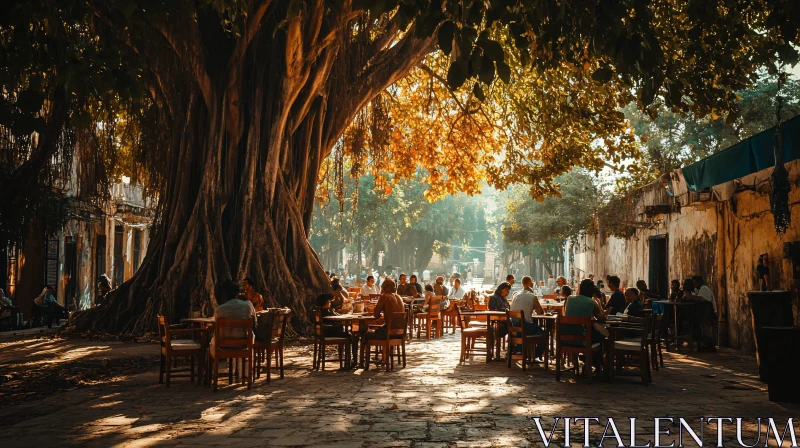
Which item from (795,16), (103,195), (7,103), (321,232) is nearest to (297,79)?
(103,195)

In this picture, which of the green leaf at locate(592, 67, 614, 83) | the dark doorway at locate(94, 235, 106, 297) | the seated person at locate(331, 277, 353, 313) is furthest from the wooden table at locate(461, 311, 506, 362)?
the dark doorway at locate(94, 235, 106, 297)

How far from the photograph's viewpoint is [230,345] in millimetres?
9375

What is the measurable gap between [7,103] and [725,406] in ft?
22.8

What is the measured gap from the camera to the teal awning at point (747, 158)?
34.8ft

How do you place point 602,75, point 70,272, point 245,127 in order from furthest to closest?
point 70,272 → point 245,127 → point 602,75

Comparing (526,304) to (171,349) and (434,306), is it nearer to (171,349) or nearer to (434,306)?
(171,349)

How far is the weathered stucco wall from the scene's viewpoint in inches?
531

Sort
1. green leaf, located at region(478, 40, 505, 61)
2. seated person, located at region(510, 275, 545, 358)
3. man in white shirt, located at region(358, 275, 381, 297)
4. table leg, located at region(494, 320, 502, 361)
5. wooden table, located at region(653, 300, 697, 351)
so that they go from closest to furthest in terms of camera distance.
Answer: green leaf, located at region(478, 40, 505, 61) → seated person, located at region(510, 275, 545, 358) → table leg, located at region(494, 320, 502, 361) → wooden table, located at region(653, 300, 697, 351) → man in white shirt, located at region(358, 275, 381, 297)

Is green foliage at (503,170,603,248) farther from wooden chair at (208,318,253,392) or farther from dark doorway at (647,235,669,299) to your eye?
wooden chair at (208,318,253,392)

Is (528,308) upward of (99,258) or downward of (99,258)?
downward

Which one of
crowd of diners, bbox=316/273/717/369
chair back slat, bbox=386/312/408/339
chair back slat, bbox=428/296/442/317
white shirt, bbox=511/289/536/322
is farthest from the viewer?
chair back slat, bbox=428/296/442/317

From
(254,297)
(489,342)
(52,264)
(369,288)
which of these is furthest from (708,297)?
(52,264)

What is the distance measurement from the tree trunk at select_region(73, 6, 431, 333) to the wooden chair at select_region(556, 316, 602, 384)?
20.8ft

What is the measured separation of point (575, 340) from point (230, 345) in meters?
4.14
